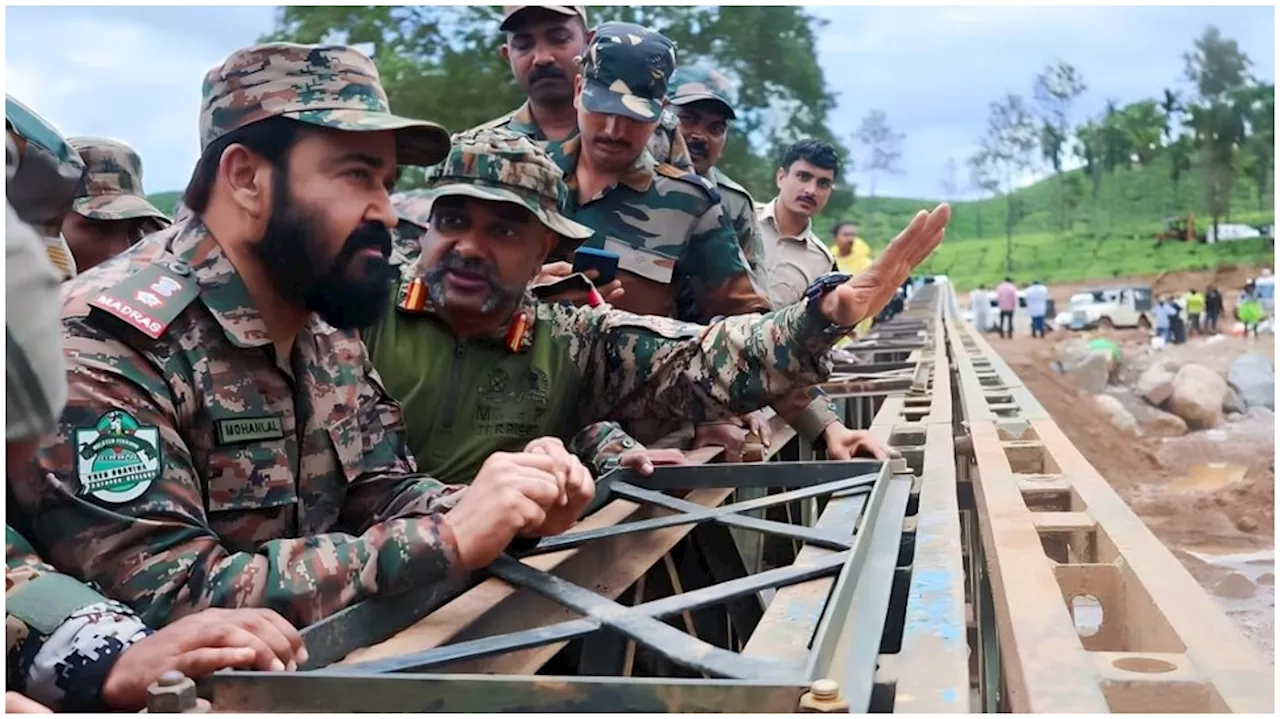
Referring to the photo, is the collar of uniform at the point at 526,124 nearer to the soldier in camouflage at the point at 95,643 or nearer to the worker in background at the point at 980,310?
the soldier in camouflage at the point at 95,643

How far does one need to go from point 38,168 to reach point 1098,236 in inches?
2236

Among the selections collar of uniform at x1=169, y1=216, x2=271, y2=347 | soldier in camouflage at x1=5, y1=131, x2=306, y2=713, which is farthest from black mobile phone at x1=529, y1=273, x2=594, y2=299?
soldier in camouflage at x1=5, y1=131, x2=306, y2=713

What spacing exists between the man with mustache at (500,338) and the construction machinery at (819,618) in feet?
0.79

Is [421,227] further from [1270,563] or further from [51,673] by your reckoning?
[1270,563]

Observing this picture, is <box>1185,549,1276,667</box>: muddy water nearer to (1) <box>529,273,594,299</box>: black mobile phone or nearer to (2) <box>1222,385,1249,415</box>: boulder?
(1) <box>529,273,594,299</box>: black mobile phone

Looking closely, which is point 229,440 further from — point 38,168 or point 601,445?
point 601,445

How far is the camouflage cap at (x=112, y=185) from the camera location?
3471 mm

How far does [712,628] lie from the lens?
9.89 ft

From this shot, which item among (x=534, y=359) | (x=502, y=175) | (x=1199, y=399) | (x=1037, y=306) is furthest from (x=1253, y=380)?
(x=502, y=175)

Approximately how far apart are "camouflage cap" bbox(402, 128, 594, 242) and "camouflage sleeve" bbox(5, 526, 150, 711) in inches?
51.3

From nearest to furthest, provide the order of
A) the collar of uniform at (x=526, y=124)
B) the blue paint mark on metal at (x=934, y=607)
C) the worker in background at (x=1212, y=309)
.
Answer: the blue paint mark on metal at (x=934, y=607), the collar of uniform at (x=526, y=124), the worker in background at (x=1212, y=309)

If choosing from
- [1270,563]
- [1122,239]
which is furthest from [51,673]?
[1122,239]

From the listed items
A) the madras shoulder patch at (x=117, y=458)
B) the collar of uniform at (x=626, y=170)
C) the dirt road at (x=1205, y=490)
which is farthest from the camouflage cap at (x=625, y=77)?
the dirt road at (x=1205, y=490)

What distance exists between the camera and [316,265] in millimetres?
2039
